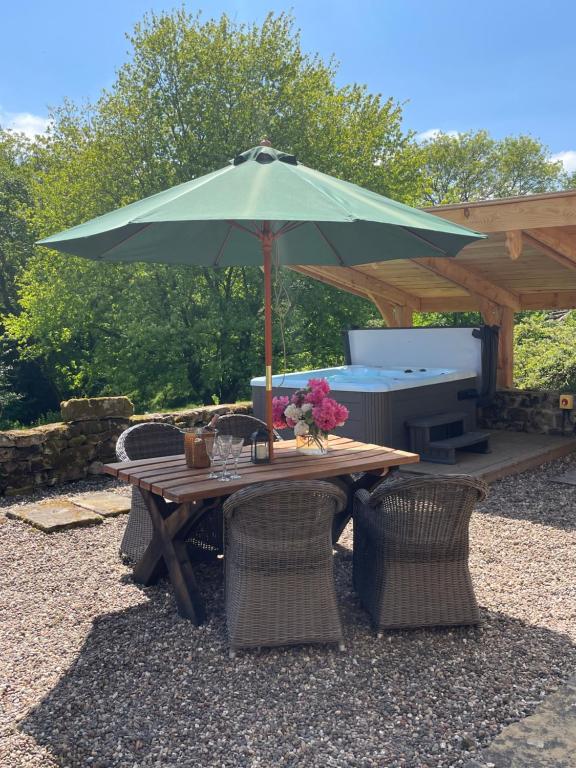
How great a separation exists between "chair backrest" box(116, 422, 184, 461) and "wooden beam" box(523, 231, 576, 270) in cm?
372

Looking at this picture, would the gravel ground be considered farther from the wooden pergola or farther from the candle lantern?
the wooden pergola

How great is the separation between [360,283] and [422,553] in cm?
597

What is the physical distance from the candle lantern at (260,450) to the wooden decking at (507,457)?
2.51 metres

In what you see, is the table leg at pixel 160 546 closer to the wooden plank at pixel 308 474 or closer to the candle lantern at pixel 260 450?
the wooden plank at pixel 308 474

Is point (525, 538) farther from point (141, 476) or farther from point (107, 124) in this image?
point (107, 124)

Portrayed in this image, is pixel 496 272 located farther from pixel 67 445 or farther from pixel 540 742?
pixel 540 742

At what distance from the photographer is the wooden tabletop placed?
111 inches

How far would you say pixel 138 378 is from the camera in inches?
482

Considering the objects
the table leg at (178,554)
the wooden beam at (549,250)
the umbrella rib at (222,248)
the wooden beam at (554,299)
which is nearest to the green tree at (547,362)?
the wooden beam at (554,299)

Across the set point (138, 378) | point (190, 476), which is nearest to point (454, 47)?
point (138, 378)

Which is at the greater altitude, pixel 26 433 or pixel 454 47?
pixel 454 47

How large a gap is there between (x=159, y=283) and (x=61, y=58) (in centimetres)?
635

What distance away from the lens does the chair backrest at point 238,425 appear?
419 centimetres

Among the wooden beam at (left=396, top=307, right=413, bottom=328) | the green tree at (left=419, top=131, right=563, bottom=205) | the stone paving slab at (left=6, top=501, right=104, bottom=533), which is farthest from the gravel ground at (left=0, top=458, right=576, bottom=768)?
the green tree at (left=419, top=131, right=563, bottom=205)
